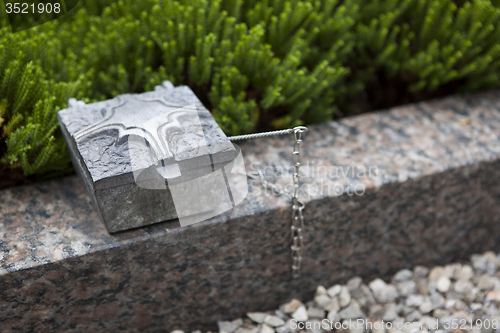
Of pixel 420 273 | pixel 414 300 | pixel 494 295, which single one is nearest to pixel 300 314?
pixel 414 300

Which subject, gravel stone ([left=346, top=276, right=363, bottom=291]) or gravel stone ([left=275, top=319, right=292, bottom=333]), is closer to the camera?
gravel stone ([left=275, top=319, right=292, bottom=333])

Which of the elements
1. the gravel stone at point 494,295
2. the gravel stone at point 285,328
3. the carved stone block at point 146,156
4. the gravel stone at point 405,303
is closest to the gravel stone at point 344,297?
the gravel stone at point 405,303

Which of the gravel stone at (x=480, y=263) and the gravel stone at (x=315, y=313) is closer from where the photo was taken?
the gravel stone at (x=315, y=313)

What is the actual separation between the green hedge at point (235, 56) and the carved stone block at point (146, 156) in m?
0.21

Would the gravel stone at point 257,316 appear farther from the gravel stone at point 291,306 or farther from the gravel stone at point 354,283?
the gravel stone at point 354,283

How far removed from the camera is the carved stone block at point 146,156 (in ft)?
4.14

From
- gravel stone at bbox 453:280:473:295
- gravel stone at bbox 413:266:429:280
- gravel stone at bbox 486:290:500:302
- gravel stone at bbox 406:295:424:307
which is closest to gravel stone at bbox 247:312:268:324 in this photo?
gravel stone at bbox 406:295:424:307

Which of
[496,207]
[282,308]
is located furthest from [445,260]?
[282,308]

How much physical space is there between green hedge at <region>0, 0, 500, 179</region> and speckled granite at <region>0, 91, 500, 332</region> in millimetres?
161

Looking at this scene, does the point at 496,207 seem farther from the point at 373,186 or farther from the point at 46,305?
the point at 46,305

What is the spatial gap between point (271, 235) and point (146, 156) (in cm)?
57

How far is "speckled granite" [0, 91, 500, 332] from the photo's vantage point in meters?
1.38

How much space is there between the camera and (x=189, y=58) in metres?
1.86

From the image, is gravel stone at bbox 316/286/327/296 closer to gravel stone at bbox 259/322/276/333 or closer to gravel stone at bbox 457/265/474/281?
gravel stone at bbox 259/322/276/333
